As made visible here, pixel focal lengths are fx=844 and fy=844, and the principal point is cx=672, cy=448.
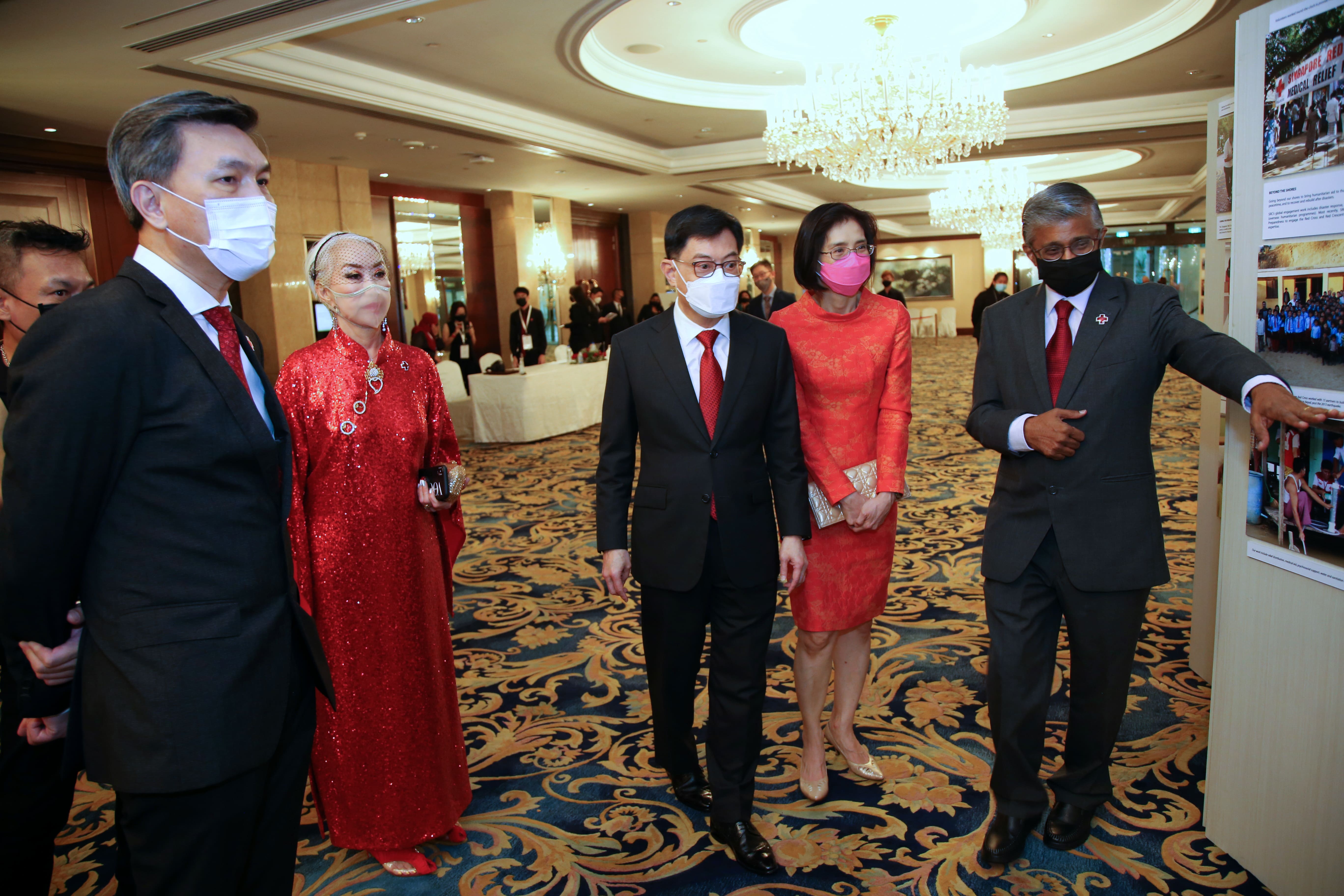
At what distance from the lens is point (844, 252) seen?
2.38m

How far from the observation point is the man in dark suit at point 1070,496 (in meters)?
2.05

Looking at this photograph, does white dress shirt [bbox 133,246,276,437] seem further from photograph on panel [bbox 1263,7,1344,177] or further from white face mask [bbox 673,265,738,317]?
photograph on panel [bbox 1263,7,1344,177]

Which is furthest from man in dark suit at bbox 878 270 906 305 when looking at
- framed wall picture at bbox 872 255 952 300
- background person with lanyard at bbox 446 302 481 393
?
background person with lanyard at bbox 446 302 481 393

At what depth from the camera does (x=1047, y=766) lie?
8.54 ft

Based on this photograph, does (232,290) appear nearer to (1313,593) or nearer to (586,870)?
(586,870)

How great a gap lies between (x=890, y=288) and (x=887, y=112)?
9.12 m

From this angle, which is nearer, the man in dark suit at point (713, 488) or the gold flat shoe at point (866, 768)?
the man in dark suit at point (713, 488)

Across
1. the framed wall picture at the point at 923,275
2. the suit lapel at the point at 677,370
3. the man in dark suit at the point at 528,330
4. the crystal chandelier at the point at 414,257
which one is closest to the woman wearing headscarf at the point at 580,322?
the man in dark suit at the point at 528,330

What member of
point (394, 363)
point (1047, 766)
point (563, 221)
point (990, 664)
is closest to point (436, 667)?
point (394, 363)

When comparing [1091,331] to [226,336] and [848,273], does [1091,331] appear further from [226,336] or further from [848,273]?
[226,336]

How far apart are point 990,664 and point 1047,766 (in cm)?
60

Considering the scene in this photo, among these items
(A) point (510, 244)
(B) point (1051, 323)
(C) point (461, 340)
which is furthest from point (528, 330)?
(B) point (1051, 323)

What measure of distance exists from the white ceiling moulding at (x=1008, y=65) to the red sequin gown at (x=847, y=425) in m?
5.23

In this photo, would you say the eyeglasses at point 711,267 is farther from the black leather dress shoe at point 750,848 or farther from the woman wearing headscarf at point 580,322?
the woman wearing headscarf at point 580,322
